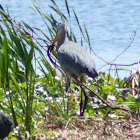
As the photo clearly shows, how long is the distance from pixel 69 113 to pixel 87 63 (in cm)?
63

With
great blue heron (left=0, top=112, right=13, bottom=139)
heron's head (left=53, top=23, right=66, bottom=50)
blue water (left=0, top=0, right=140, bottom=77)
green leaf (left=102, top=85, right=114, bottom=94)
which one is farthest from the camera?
blue water (left=0, top=0, right=140, bottom=77)

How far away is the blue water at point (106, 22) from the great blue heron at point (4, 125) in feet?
10.4

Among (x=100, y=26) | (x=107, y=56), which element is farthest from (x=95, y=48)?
(x=100, y=26)

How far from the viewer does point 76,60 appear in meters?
5.11

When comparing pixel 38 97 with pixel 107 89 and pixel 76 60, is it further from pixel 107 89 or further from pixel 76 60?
pixel 107 89

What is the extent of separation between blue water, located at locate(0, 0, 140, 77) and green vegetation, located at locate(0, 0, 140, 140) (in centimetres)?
187

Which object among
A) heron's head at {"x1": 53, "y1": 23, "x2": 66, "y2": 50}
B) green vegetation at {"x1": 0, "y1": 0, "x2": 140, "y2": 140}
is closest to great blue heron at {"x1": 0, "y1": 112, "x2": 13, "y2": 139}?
green vegetation at {"x1": 0, "y1": 0, "x2": 140, "y2": 140}

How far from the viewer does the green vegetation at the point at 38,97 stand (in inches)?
160

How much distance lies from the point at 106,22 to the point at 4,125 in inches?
283

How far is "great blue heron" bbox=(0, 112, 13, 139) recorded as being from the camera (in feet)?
13.1

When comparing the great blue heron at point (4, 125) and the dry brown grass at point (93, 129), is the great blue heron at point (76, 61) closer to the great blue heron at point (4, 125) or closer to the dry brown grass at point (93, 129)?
the dry brown grass at point (93, 129)

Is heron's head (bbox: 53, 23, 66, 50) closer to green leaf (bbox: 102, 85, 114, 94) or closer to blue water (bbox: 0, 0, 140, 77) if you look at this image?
green leaf (bbox: 102, 85, 114, 94)

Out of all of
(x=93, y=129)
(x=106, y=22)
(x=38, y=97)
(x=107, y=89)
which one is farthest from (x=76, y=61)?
(x=106, y=22)

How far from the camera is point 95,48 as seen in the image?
854cm
